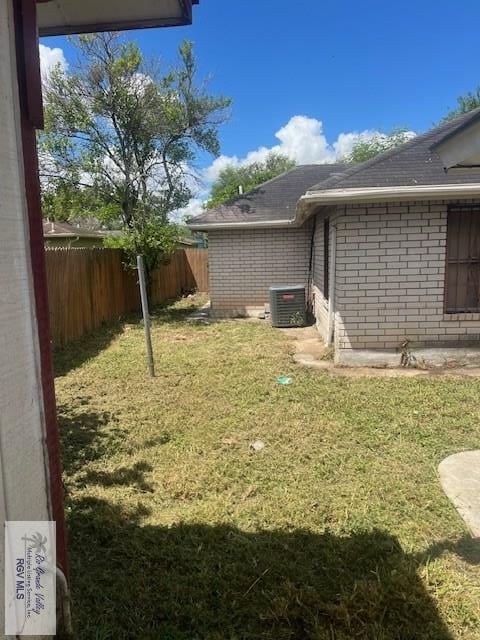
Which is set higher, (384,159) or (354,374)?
(384,159)

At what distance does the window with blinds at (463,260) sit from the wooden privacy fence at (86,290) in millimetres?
6570

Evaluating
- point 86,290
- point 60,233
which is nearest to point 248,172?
point 60,233

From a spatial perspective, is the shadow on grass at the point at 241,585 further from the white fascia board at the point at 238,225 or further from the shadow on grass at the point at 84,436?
the white fascia board at the point at 238,225

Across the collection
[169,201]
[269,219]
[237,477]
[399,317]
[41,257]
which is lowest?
[237,477]

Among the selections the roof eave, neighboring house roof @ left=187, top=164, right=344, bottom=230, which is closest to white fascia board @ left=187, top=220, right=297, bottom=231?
neighboring house roof @ left=187, top=164, right=344, bottom=230

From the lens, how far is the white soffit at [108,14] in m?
2.06

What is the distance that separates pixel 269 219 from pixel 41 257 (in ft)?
34.4

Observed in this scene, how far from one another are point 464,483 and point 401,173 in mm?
4700

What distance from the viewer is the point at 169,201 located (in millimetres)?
15766

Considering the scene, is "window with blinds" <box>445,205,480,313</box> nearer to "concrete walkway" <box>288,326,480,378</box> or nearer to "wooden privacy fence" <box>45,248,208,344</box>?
"concrete walkway" <box>288,326,480,378</box>

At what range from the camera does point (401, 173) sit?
6.48 metres

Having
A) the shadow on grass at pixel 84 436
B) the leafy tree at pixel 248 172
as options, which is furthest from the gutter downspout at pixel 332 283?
the leafy tree at pixel 248 172

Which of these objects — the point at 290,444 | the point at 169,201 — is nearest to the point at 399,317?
the point at 290,444

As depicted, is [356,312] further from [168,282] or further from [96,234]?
[96,234]
